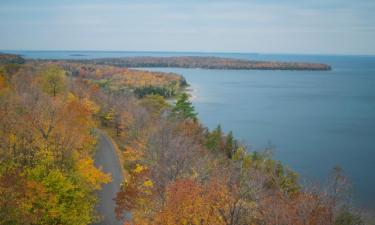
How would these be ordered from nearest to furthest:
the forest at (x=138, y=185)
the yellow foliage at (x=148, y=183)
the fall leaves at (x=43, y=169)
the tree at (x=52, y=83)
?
the forest at (x=138, y=185) → the fall leaves at (x=43, y=169) → the yellow foliage at (x=148, y=183) → the tree at (x=52, y=83)

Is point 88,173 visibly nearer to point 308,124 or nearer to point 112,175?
point 112,175

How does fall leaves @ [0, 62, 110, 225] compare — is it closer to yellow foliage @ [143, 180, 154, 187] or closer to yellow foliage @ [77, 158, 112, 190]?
yellow foliage @ [77, 158, 112, 190]

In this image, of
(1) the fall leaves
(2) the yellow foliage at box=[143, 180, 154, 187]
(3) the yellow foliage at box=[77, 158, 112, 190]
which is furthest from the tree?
(2) the yellow foliage at box=[143, 180, 154, 187]

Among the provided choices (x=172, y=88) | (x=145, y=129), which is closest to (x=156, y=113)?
(x=145, y=129)

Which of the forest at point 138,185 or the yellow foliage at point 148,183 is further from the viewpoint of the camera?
the yellow foliage at point 148,183

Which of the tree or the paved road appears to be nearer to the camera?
the paved road

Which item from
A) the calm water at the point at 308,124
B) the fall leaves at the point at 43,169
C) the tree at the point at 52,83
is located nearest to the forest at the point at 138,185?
the fall leaves at the point at 43,169

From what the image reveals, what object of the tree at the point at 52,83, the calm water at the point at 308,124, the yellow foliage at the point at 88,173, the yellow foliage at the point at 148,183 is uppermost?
the tree at the point at 52,83

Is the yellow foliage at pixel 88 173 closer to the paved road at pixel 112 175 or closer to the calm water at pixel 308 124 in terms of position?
the paved road at pixel 112 175
